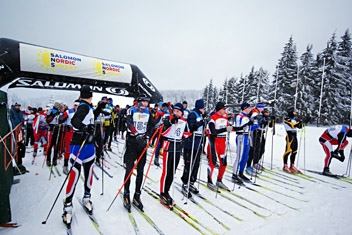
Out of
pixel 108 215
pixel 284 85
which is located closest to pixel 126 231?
pixel 108 215

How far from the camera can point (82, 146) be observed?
138 inches

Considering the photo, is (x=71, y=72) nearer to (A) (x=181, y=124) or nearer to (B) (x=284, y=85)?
(A) (x=181, y=124)

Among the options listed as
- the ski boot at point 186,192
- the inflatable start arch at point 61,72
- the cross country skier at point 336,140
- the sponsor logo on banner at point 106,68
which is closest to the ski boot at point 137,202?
the ski boot at point 186,192

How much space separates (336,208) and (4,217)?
21.1 ft

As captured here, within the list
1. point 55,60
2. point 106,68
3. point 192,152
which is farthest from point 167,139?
point 106,68

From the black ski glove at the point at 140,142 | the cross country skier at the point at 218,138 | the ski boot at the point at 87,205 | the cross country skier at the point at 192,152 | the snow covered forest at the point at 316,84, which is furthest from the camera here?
the snow covered forest at the point at 316,84

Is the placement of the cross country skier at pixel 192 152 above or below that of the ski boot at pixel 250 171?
above

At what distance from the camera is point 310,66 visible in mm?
28344

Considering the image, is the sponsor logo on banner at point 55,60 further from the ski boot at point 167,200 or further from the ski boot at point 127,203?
the ski boot at point 167,200

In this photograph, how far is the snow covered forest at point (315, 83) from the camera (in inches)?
984

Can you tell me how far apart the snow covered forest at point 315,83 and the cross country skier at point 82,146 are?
27778 millimetres

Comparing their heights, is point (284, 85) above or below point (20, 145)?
above

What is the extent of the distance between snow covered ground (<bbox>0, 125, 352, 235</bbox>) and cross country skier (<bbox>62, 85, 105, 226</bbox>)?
41 centimetres

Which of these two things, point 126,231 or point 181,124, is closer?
point 126,231
